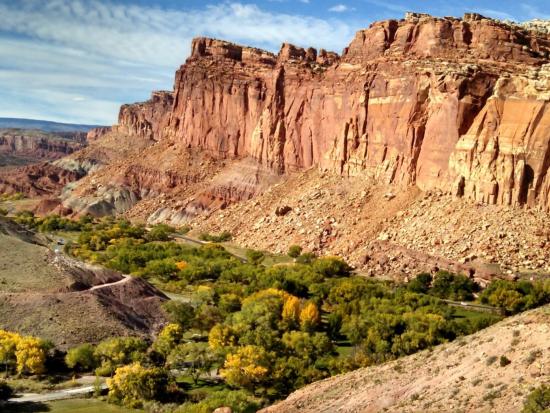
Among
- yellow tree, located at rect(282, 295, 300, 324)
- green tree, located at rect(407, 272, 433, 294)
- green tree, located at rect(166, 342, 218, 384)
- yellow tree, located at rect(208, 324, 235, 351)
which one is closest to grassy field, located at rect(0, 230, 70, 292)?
green tree, located at rect(166, 342, 218, 384)

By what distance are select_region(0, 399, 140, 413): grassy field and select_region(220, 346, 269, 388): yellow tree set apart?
21.2ft

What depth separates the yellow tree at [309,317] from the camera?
55.3 metres

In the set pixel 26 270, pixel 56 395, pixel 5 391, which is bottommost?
pixel 56 395

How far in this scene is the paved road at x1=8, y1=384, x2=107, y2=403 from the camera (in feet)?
135

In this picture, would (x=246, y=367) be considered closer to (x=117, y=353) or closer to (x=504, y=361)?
(x=117, y=353)

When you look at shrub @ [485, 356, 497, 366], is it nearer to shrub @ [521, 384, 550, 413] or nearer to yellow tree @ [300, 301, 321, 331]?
shrub @ [521, 384, 550, 413]

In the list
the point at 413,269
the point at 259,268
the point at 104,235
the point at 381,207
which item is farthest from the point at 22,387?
the point at 104,235

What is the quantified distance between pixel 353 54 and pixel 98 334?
6206 cm

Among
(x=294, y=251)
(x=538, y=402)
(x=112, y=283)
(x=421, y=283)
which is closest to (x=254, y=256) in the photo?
(x=294, y=251)

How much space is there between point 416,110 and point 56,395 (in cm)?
5550

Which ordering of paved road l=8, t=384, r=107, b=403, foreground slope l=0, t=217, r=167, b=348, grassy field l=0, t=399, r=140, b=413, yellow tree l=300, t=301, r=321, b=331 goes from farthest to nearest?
1. yellow tree l=300, t=301, r=321, b=331
2. foreground slope l=0, t=217, r=167, b=348
3. paved road l=8, t=384, r=107, b=403
4. grassy field l=0, t=399, r=140, b=413

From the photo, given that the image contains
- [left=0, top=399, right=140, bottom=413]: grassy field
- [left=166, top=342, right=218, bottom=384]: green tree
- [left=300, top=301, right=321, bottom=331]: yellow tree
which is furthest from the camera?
[left=300, top=301, right=321, bottom=331]: yellow tree

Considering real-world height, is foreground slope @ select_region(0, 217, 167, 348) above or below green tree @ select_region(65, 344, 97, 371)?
above

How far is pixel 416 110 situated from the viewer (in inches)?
3211
